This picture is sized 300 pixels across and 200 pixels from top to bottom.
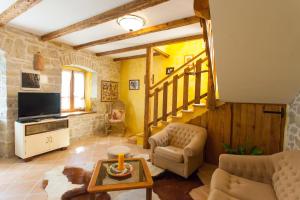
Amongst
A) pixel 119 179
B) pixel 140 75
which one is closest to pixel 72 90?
pixel 140 75

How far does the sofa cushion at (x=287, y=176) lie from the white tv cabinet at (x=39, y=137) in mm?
3879

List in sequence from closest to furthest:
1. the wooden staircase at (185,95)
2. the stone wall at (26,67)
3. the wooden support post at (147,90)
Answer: the wooden staircase at (185,95) → the stone wall at (26,67) → the wooden support post at (147,90)

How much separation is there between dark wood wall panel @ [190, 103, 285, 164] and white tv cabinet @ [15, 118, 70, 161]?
116 inches

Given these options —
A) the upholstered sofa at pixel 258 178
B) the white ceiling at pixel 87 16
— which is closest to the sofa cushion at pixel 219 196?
the upholstered sofa at pixel 258 178

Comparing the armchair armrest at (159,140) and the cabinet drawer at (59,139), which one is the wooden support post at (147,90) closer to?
the armchair armrest at (159,140)

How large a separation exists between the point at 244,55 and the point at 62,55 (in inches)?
161

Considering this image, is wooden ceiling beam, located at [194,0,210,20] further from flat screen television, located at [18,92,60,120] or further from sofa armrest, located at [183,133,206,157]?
flat screen television, located at [18,92,60,120]

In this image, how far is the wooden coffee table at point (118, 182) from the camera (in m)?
1.69

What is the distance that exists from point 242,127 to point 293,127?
2.52ft

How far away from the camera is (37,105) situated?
352cm

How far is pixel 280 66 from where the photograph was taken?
182cm

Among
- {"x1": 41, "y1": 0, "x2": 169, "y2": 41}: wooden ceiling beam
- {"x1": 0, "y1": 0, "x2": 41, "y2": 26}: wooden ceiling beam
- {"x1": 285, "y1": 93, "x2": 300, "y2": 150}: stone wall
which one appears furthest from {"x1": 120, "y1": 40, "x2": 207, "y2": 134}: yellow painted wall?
{"x1": 0, "y1": 0, "x2": 41, "y2": 26}: wooden ceiling beam

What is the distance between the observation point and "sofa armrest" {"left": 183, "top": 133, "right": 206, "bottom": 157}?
2562mm

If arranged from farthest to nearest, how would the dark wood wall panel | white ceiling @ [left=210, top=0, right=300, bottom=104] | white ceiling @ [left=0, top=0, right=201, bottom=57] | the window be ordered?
the window
the dark wood wall panel
white ceiling @ [left=0, top=0, right=201, bottom=57]
white ceiling @ [left=210, top=0, right=300, bottom=104]
